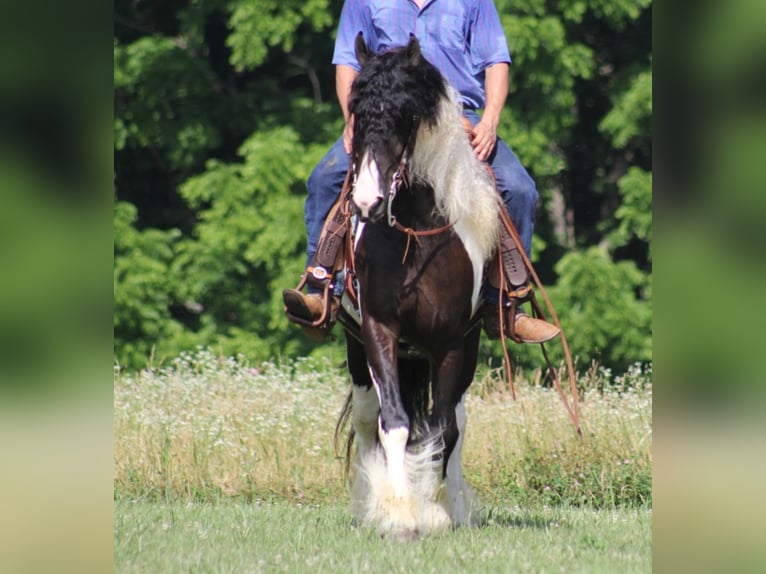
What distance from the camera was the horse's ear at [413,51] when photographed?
623 cm

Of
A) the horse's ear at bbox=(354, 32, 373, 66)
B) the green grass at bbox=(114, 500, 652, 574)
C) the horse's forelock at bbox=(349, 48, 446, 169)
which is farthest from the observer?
the horse's ear at bbox=(354, 32, 373, 66)

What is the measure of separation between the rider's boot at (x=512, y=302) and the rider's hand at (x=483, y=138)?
437 mm

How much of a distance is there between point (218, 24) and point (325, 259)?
13331 mm

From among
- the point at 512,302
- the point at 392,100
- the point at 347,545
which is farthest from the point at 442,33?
the point at 347,545

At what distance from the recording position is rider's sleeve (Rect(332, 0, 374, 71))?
7.27 m

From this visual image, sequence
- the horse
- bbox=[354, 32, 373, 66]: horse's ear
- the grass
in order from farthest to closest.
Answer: the grass
bbox=[354, 32, 373, 66]: horse's ear
the horse

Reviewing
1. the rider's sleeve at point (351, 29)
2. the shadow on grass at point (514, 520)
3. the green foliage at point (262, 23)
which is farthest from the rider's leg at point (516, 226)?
the green foliage at point (262, 23)

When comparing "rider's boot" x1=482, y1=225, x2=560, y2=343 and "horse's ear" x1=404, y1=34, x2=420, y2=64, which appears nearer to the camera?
"horse's ear" x1=404, y1=34, x2=420, y2=64

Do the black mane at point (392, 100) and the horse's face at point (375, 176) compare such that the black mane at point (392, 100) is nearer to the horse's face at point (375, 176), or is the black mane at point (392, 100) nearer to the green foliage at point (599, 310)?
the horse's face at point (375, 176)

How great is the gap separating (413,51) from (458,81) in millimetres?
1064

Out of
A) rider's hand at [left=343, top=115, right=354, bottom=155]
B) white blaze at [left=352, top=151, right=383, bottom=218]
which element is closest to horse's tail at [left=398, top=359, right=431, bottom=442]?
rider's hand at [left=343, top=115, right=354, bottom=155]

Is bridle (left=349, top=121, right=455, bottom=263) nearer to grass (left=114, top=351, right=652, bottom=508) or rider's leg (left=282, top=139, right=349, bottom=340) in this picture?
rider's leg (left=282, top=139, right=349, bottom=340)

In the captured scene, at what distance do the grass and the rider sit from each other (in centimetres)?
239

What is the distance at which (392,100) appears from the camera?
6.02 metres
